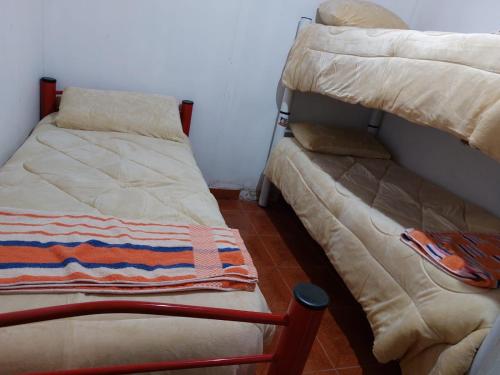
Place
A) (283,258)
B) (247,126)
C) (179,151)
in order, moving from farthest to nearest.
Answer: (247,126)
(283,258)
(179,151)

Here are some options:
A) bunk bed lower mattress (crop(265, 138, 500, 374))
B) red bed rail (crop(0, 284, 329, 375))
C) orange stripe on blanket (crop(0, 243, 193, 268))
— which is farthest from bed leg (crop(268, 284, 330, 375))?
bunk bed lower mattress (crop(265, 138, 500, 374))

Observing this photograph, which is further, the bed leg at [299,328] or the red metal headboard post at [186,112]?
the red metal headboard post at [186,112]

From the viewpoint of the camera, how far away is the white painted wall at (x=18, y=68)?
5.64 feet

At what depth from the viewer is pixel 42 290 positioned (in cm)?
96

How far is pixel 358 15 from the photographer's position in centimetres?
→ 231

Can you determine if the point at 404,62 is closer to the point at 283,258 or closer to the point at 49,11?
the point at 283,258

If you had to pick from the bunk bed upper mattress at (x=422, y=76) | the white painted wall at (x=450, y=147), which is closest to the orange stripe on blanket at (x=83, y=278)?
the bunk bed upper mattress at (x=422, y=76)

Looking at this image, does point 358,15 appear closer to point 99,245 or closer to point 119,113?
point 119,113

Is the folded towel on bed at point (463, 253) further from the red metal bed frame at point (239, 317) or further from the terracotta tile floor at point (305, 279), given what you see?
the red metal bed frame at point (239, 317)

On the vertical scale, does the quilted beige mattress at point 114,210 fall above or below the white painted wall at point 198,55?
below

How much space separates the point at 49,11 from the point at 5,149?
0.95 meters

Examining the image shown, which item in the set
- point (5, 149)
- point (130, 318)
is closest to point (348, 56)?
point (130, 318)

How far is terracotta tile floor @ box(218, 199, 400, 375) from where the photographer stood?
169 centimetres

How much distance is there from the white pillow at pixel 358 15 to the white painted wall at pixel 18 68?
1.72 metres
